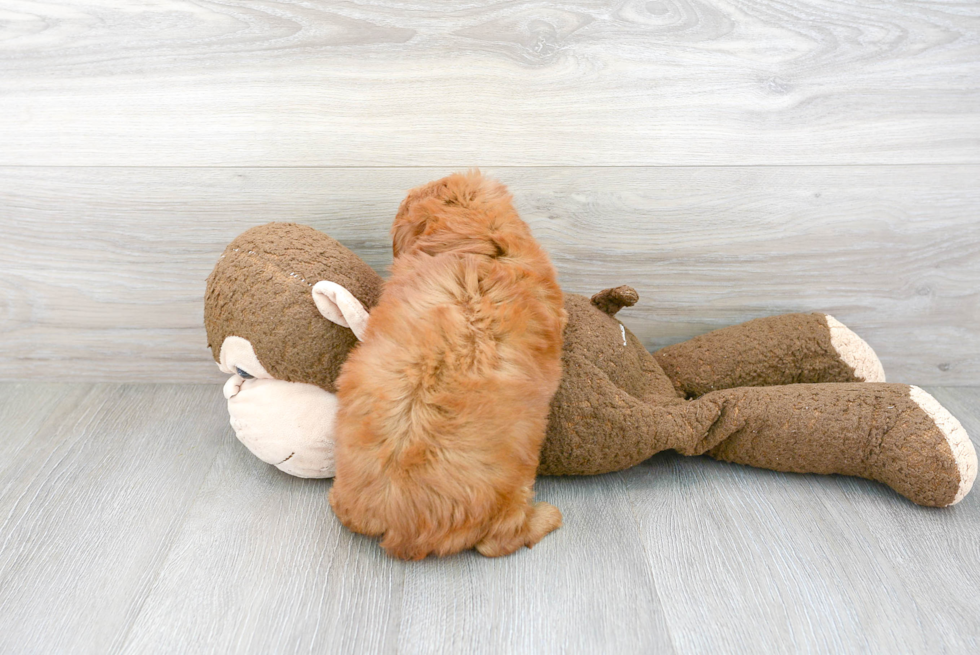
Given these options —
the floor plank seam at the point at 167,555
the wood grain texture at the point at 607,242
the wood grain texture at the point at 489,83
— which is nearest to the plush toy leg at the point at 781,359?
the wood grain texture at the point at 607,242

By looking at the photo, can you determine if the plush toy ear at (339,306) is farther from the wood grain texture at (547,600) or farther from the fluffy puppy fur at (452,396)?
the wood grain texture at (547,600)

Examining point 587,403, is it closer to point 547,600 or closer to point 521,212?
point 547,600

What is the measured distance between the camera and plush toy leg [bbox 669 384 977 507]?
940 millimetres

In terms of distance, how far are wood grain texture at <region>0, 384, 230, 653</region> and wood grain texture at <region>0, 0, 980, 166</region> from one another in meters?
0.44

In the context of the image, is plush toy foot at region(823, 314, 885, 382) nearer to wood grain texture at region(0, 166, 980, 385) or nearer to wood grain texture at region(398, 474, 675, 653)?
wood grain texture at region(0, 166, 980, 385)

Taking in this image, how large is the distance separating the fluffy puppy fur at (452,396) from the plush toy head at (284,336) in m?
0.12

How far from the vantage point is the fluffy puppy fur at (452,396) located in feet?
2.62

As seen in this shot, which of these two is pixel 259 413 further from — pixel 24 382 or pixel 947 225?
pixel 947 225

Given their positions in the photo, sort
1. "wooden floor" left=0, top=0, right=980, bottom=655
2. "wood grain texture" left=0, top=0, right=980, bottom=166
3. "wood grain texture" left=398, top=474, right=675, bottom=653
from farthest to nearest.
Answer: "wood grain texture" left=0, top=0, right=980, bottom=166, "wooden floor" left=0, top=0, right=980, bottom=655, "wood grain texture" left=398, top=474, right=675, bottom=653

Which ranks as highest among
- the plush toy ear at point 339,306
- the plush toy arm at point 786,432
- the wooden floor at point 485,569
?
the plush toy ear at point 339,306

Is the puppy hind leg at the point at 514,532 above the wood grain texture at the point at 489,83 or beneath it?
beneath

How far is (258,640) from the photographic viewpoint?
0.76 metres

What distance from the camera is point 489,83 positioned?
1112 millimetres

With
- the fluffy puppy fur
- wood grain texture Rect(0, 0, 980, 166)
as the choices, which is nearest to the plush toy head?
the fluffy puppy fur
